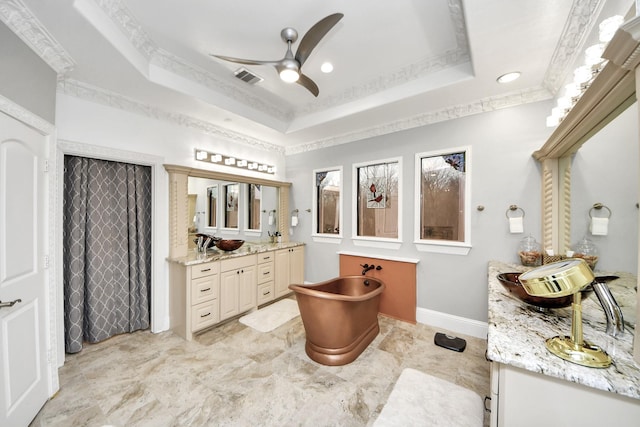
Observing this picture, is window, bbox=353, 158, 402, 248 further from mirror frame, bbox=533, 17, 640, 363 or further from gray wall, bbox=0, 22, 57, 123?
gray wall, bbox=0, 22, 57, 123

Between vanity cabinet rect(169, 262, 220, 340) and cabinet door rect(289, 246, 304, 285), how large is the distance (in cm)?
135

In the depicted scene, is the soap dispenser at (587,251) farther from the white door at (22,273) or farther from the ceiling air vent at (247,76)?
the white door at (22,273)

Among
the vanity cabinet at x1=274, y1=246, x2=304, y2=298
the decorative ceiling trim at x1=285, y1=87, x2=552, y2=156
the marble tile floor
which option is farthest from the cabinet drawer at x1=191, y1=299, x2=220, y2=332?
the decorative ceiling trim at x1=285, y1=87, x2=552, y2=156

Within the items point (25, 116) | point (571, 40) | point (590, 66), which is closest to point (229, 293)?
point (25, 116)

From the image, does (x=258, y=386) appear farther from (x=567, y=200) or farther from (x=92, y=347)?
(x=567, y=200)

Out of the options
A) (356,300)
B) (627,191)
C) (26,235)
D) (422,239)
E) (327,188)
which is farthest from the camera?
(327,188)

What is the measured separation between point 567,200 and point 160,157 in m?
4.17

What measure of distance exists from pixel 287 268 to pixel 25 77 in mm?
3336

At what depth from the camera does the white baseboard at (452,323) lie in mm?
2725

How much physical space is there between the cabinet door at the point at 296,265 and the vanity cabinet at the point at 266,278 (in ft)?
1.30

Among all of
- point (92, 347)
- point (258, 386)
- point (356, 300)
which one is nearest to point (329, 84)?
point (356, 300)

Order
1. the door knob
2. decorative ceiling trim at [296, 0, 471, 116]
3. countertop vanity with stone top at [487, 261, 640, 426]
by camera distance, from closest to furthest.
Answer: countertop vanity with stone top at [487, 261, 640, 426] < the door knob < decorative ceiling trim at [296, 0, 471, 116]

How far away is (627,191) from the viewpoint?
54.1 inches

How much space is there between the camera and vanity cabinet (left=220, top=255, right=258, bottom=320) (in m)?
3.03
